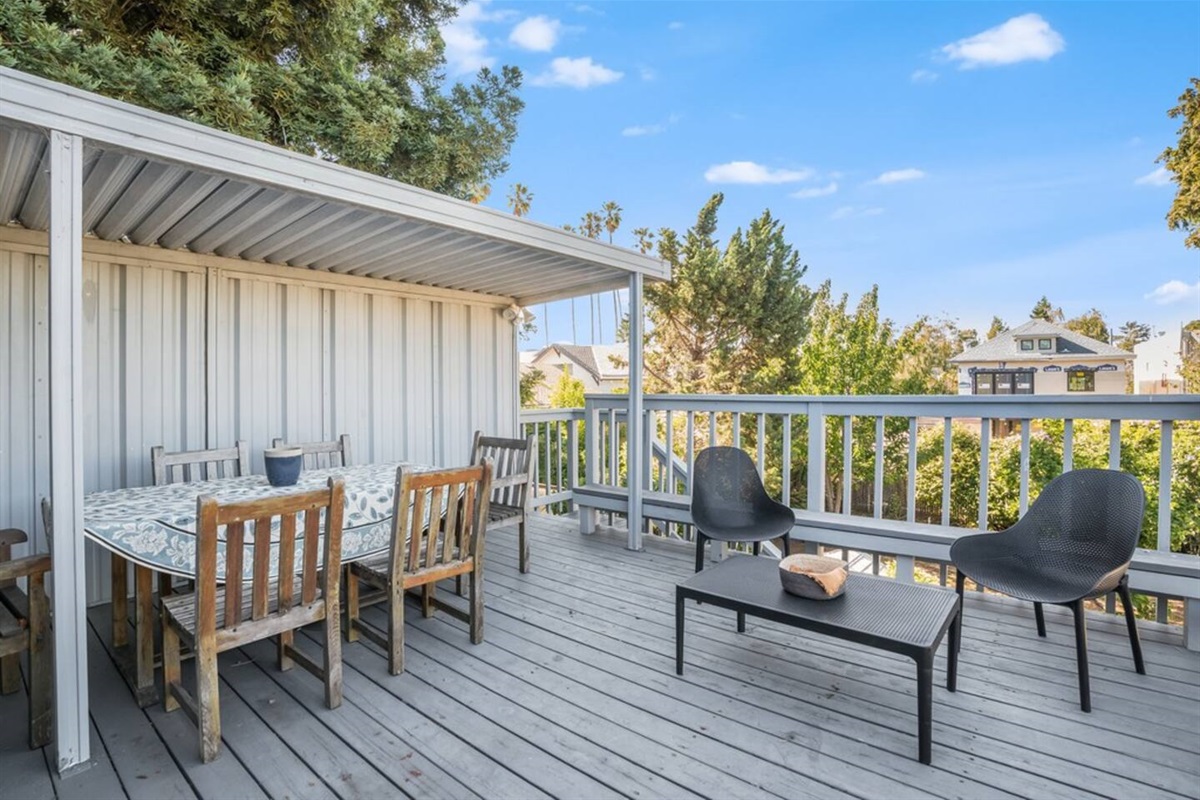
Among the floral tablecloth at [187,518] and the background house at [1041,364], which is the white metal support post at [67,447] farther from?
the background house at [1041,364]

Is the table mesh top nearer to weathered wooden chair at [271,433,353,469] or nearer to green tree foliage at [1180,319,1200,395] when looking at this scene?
weathered wooden chair at [271,433,353,469]

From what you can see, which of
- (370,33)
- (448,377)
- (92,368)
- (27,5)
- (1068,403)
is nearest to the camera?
(1068,403)

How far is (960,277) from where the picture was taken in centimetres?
3456

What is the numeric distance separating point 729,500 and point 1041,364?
31573mm

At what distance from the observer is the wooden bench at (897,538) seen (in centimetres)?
265

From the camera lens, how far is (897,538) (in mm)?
3340

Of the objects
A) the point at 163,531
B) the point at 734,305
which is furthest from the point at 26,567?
the point at 734,305

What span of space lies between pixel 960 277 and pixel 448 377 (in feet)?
128

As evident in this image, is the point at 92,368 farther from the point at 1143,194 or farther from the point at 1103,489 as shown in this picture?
the point at 1143,194

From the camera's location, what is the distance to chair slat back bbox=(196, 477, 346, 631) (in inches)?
72.2

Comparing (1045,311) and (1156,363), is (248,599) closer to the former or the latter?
(1156,363)

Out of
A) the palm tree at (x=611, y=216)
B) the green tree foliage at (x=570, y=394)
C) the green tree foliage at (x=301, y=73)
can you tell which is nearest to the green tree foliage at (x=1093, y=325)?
the palm tree at (x=611, y=216)

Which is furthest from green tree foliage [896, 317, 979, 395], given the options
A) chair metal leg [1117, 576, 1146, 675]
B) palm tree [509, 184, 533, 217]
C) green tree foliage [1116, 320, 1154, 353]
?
green tree foliage [1116, 320, 1154, 353]

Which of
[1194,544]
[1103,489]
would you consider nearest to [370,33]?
[1103,489]
